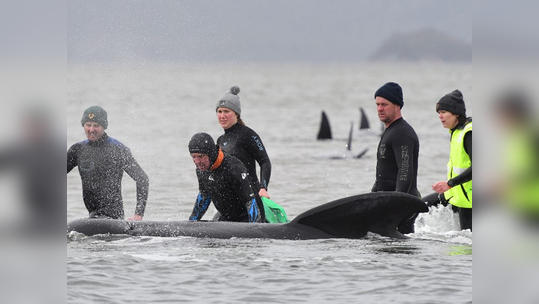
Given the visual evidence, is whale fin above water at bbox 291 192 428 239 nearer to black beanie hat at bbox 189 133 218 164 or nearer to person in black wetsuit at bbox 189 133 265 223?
person in black wetsuit at bbox 189 133 265 223

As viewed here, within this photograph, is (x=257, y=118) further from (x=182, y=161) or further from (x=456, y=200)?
(x=456, y=200)

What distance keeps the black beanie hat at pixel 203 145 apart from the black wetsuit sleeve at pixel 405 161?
2068 mm

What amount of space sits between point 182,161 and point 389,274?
17.7 meters

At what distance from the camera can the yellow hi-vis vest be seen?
1042 cm

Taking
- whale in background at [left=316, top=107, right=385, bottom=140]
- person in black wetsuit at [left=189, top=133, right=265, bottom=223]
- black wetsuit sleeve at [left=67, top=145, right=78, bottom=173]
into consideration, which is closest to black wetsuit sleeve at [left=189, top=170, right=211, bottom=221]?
person in black wetsuit at [left=189, top=133, right=265, bottom=223]

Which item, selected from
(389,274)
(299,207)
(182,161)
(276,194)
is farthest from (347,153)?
(389,274)

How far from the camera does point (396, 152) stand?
1052 cm

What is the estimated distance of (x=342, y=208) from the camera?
33.7 ft

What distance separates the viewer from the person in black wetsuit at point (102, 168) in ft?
37.6

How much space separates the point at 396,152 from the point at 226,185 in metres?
→ 2.01

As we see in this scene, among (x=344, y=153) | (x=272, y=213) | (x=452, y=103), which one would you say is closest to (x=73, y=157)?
(x=272, y=213)

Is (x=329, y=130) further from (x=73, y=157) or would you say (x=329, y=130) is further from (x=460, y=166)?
(x=460, y=166)

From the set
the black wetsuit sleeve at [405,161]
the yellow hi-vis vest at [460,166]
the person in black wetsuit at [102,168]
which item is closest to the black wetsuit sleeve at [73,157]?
the person in black wetsuit at [102,168]

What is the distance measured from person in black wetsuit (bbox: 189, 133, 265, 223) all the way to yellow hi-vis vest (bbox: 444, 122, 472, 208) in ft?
7.49
